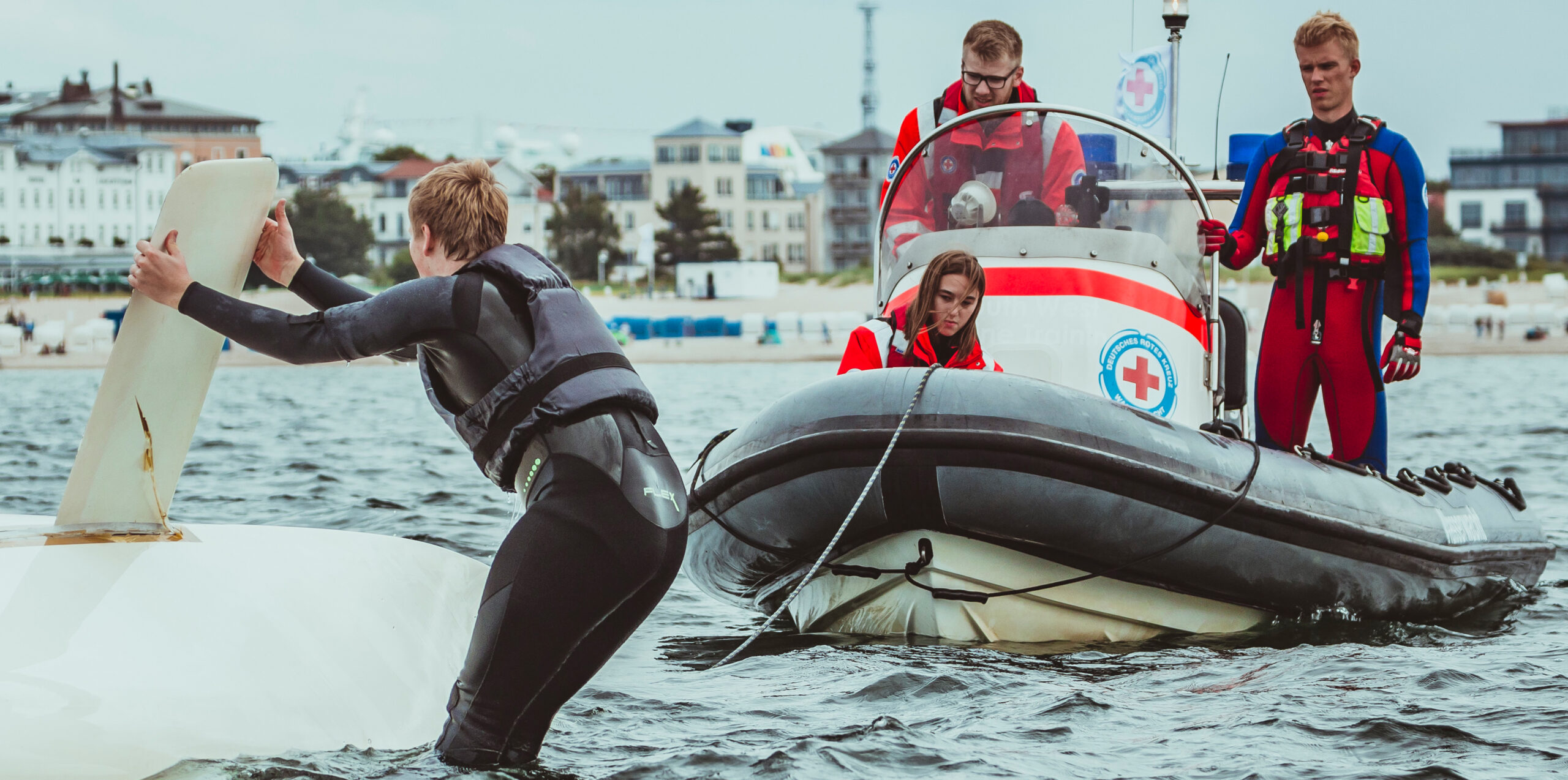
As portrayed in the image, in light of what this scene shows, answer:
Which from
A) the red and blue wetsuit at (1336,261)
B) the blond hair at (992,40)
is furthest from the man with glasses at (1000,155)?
the red and blue wetsuit at (1336,261)

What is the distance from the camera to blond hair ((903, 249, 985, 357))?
4.73m

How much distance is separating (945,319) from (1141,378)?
844 millimetres

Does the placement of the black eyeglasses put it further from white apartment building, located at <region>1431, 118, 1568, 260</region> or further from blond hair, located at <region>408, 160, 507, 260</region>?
white apartment building, located at <region>1431, 118, 1568, 260</region>

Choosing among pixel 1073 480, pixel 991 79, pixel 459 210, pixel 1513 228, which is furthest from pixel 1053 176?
pixel 1513 228

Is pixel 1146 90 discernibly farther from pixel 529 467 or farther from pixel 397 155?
pixel 397 155

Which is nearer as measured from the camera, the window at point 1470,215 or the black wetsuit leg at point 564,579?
the black wetsuit leg at point 564,579

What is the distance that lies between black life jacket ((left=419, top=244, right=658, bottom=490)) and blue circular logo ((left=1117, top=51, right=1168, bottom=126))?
13.6ft

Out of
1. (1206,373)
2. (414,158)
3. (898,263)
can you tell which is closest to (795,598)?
(898,263)

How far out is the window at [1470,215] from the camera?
79500 mm

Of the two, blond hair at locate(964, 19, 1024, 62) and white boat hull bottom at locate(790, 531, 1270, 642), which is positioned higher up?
blond hair at locate(964, 19, 1024, 62)

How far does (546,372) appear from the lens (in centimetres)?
293

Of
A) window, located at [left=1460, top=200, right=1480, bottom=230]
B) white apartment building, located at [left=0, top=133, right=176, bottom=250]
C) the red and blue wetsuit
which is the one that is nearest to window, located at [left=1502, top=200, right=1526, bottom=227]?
window, located at [left=1460, top=200, right=1480, bottom=230]

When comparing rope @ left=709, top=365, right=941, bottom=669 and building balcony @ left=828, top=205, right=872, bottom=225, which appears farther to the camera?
building balcony @ left=828, top=205, right=872, bottom=225

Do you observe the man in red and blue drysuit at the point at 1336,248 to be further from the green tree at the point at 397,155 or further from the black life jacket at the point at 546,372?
the green tree at the point at 397,155
